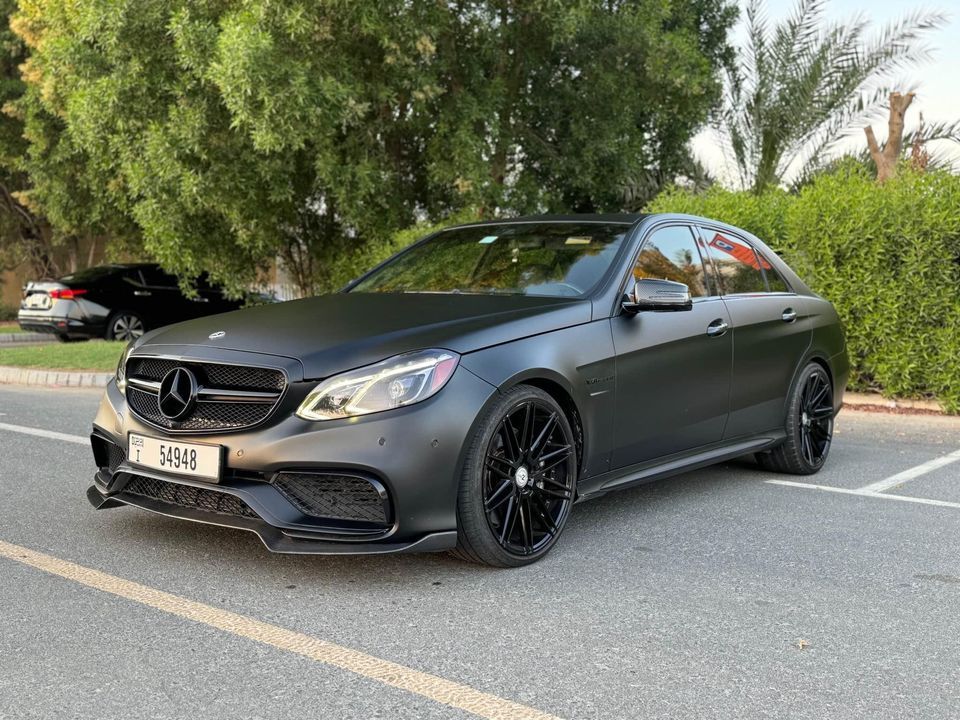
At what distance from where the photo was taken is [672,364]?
5082mm

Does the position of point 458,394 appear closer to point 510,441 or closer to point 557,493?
point 510,441

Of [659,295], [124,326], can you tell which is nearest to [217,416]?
[659,295]

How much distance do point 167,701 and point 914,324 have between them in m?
7.91

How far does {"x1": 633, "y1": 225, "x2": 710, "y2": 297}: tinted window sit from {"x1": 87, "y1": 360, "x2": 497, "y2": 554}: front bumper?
4.97ft

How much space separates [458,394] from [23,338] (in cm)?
1732

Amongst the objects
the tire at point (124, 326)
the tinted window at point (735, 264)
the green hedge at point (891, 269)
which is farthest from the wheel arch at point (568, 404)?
the tire at point (124, 326)

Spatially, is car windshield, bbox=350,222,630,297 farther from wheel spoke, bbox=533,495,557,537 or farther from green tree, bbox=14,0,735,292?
green tree, bbox=14,0,735,292

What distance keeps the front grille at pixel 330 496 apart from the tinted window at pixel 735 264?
8.79 ft

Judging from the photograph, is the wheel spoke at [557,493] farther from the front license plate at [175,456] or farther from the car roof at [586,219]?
the car roof at [586,219]

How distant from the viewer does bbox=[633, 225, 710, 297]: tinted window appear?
5.18 metres

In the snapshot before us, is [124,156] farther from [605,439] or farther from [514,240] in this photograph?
[605,439]

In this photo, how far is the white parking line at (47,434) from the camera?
720 cm

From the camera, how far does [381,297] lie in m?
5.12

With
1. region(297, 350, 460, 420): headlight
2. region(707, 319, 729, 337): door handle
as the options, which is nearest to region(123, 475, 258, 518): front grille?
region(297, 350, 460, 420): headlight
